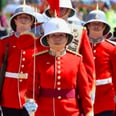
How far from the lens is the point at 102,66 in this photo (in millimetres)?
9273

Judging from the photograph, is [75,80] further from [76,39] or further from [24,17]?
[24,17]

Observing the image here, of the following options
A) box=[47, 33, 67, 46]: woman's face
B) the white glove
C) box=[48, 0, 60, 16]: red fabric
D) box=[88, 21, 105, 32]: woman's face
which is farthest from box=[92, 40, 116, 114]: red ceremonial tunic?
the white glove

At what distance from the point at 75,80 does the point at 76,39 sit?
3.47 ft

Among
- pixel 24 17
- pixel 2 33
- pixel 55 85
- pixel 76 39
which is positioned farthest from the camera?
pixel 2 33

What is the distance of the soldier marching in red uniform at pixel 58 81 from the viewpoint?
750 centimetres

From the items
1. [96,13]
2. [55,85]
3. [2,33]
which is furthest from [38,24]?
[2,33]

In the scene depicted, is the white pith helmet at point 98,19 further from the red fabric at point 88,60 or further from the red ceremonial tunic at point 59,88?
the red ceremonial tunic at point 59,88

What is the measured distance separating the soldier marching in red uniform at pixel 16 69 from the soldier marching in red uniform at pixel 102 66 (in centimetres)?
84

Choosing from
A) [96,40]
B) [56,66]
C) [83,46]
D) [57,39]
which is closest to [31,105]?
[56,66]

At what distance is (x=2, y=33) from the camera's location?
671 inches

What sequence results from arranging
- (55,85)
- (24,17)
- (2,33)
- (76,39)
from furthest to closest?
1. (2,33)
2. (24,17)
3. (76,39)
4. (55,85)

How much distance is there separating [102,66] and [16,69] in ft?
3.64

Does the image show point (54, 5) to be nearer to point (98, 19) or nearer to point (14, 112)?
point (98, 19)

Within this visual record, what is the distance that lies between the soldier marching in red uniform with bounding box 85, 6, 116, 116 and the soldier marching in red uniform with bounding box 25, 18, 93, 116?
5.59ft
